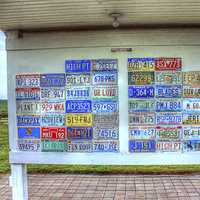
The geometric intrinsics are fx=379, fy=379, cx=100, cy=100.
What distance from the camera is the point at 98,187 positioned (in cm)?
651

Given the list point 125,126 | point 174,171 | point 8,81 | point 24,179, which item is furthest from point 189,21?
point 174,171

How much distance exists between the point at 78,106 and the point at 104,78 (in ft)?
1.50

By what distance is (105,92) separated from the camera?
176 inches

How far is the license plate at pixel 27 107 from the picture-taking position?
4.62m

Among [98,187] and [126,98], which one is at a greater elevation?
[126,98]

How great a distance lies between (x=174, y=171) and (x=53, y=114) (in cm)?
388

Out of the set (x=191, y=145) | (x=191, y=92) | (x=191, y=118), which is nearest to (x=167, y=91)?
(x=191, y=92)

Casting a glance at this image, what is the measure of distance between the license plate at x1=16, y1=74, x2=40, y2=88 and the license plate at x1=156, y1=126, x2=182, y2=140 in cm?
156

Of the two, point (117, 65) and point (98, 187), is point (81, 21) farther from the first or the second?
point (98, 187)

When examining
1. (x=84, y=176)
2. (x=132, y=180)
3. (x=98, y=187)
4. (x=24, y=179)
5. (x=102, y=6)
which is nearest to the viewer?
(x=102, y=6)

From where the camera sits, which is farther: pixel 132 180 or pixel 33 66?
pixel 132 180

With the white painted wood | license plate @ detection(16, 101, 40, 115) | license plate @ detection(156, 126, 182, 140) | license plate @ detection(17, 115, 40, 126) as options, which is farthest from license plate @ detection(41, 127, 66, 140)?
license plate @ detection(156, 126, 182, 140)

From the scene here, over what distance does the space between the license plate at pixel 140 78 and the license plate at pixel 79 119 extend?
0.64 metres

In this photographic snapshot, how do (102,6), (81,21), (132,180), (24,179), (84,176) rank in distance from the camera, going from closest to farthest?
1. (102,6)
2. (81,21)
3. (24,179)
4. (132,180)
5. (84,176)
